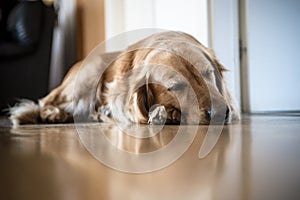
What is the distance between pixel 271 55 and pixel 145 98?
59 centimetres

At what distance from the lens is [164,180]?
1.31 ft

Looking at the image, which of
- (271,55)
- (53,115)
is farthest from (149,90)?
(53,115)

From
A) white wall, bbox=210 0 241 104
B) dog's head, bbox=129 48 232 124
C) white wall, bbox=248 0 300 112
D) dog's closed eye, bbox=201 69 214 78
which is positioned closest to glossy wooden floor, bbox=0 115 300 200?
dog's head, bbox=129 48 232 124

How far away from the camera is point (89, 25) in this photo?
3059 mm

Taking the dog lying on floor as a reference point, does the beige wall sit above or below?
above

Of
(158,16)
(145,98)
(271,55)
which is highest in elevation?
(158,16)

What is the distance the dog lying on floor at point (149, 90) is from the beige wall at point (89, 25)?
0.92 m

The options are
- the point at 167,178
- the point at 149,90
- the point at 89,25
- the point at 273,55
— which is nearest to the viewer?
the point at 167,178

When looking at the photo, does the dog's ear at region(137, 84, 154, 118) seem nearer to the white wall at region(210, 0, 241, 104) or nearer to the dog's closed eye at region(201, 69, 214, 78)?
the dog's closed eye at region(201, 69, 214, 78)

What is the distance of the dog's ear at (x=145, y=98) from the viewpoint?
4.60ft

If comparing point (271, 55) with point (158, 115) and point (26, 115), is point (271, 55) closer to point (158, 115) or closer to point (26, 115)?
point (158, 115)

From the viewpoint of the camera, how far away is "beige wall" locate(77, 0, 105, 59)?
2.88m

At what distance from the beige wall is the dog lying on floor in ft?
3.03

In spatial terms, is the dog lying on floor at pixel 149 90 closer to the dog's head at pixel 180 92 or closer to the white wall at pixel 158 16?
the dog's head at pixel 180 92
